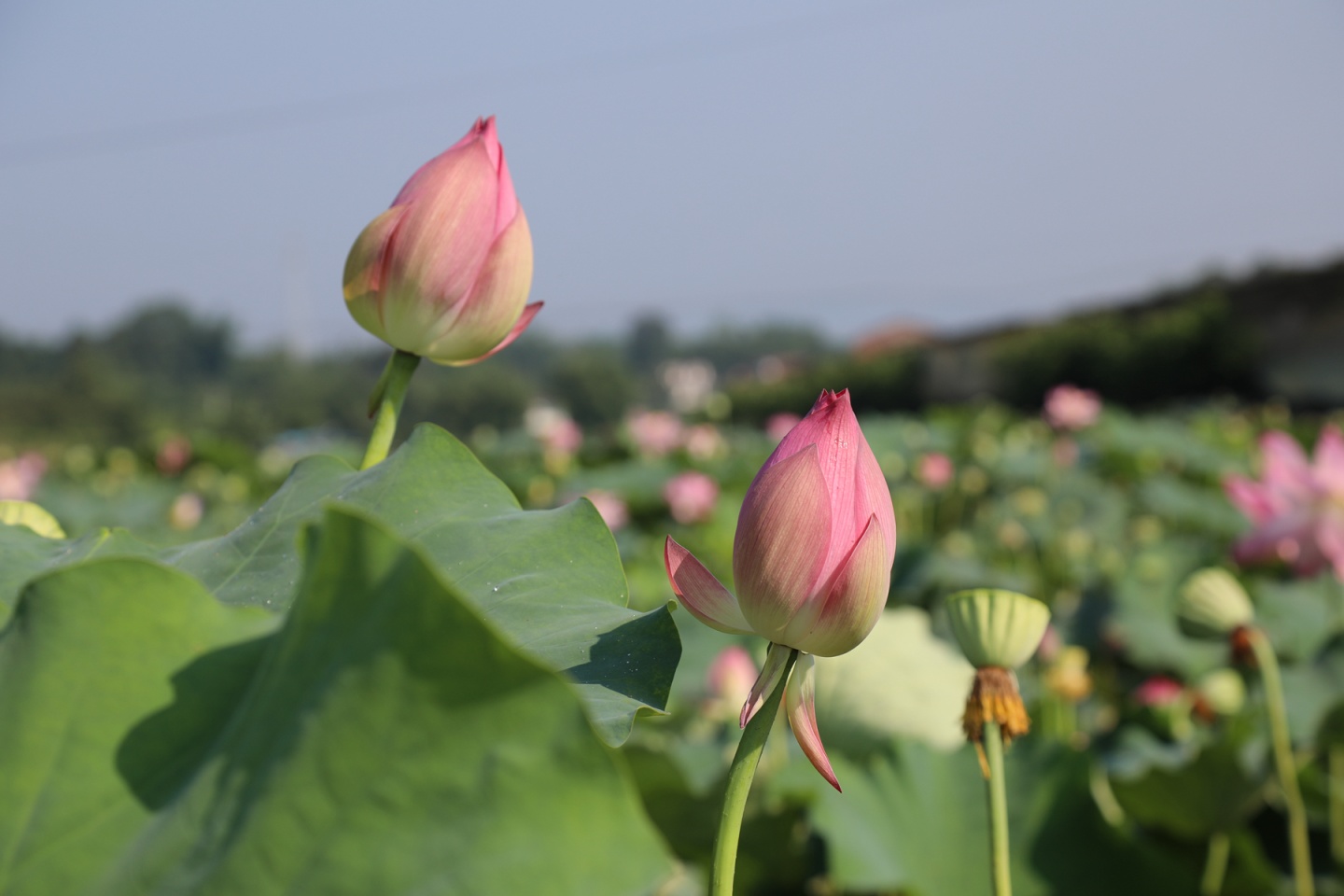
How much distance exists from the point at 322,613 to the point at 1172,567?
2.12m

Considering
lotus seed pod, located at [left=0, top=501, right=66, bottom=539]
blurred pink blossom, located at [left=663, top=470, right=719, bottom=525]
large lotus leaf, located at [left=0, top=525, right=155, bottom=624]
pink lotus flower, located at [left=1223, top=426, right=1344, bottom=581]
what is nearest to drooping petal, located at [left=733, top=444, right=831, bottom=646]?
large lotus leaf, located at [left=0, top=525, right=155, bottom=624]

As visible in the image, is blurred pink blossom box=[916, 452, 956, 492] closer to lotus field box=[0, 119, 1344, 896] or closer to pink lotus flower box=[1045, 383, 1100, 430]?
pink lotus flower box=[1045, 383, 1100, 430]

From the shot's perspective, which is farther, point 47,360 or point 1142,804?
point 47,360

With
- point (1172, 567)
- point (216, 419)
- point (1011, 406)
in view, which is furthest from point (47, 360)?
point (1172, 567)

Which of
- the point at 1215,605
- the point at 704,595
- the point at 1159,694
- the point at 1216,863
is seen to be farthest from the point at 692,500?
the point at 704,595

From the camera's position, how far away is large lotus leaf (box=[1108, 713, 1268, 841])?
1000 mm

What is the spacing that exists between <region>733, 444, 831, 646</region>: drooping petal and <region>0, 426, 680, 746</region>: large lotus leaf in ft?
0.16

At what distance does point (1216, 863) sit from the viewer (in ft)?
3.41

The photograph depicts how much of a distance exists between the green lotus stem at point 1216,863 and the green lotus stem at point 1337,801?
0.10 meters

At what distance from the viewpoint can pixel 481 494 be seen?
428 mm

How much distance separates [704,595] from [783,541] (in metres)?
0.04

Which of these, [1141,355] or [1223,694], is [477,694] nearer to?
[1223,694]

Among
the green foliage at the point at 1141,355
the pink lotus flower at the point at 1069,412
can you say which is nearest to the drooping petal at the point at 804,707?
the pink lotus flower at the point at 1069,412

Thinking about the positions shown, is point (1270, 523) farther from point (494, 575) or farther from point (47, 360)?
point (47, 360)
